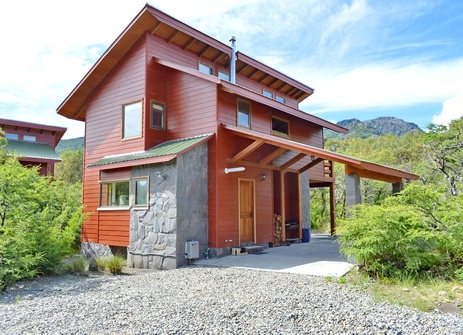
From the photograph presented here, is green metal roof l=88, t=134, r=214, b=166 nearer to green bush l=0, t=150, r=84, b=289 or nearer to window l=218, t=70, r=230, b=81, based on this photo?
green bush l=0, t=150, r=84, b=289

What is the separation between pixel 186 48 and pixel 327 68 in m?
7.93

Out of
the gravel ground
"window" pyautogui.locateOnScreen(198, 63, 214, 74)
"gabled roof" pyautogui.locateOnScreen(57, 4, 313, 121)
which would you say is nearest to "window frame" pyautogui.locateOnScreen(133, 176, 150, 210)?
the gravel ground

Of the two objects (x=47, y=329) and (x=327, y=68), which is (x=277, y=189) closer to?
(x=327, y=68)

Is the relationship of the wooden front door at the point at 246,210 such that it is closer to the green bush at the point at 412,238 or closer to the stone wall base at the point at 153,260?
the stone wall base at the point at 153,260

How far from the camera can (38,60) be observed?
1191 cm

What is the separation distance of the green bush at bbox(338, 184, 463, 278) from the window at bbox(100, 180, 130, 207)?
6.68 meters

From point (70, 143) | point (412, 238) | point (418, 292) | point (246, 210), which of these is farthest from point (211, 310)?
point (70, 143)

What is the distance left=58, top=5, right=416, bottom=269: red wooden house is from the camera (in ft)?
29.9

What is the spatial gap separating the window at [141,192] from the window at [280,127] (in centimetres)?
499

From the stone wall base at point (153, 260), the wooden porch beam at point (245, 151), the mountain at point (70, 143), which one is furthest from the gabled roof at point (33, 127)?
the mountain at point (70, 143)

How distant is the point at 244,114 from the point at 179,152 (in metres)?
3.18

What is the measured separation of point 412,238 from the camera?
599 centimetres

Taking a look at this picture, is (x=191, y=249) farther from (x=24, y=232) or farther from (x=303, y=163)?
(x=303, y=163)

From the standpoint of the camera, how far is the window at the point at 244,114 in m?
10.8
